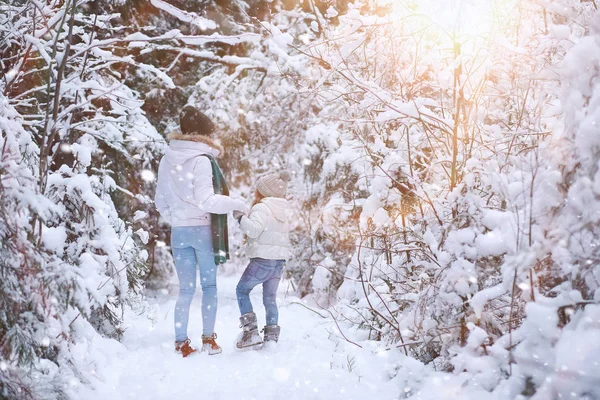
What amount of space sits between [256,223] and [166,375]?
140 cm

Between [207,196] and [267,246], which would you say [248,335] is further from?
[207,196]

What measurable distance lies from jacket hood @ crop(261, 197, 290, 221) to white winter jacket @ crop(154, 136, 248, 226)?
0.32 metres

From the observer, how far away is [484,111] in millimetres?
3369

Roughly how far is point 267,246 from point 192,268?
2.15 ft

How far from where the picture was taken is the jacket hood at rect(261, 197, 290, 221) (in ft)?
13.8

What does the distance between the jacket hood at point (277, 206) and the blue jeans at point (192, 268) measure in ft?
1.86

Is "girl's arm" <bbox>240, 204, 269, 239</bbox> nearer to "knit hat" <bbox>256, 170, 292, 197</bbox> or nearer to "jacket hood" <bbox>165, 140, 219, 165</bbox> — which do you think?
"knit hat" <bbox>256, 170, 292, 197</bbox>

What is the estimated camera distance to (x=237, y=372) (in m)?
3.42

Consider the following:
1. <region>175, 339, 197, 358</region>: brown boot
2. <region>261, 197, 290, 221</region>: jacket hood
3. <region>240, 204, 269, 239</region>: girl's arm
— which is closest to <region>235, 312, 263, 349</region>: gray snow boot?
<region>175, 339, 197, 358</region>: brown boot

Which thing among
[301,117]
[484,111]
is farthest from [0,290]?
[301,117]

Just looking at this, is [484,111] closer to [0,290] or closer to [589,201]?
[589,201]

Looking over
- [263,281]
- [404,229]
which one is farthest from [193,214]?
[404,229]

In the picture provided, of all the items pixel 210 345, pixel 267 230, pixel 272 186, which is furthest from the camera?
pixel 272 186

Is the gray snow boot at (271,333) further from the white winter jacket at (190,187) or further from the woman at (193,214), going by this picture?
the white winter jacket at (190,187)
